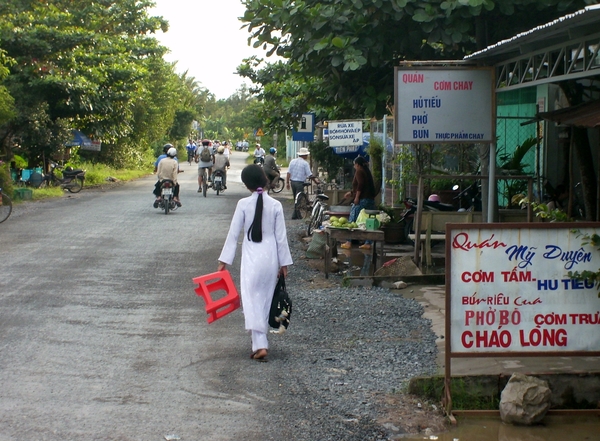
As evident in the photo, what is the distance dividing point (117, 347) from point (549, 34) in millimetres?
4971

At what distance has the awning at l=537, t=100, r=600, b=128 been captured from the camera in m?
7.90

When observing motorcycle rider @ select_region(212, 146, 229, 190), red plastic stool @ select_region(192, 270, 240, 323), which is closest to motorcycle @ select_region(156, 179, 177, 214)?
motorcycle rider @ select_region(212, 146, 229, 190)

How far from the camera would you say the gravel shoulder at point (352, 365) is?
213 inches

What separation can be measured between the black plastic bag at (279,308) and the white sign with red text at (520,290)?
6.47 ft

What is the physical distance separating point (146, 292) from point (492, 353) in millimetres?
5613

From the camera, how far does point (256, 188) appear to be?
7180mm

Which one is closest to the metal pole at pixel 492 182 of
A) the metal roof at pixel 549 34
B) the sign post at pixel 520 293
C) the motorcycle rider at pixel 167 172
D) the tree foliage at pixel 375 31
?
the metal roof at pixel 549 34

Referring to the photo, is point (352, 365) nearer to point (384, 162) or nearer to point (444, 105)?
point (444, 105)

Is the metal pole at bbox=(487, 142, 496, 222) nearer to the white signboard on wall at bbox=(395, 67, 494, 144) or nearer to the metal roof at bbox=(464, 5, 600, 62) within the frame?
the white signboard on wall at bbox=(395, 67, 494, 144)

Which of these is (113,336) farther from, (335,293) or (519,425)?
(519,425)

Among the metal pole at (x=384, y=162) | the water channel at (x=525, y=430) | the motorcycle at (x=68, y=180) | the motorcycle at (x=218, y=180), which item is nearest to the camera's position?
the water channel at (x=525, y=430)

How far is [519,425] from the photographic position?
5.45 m

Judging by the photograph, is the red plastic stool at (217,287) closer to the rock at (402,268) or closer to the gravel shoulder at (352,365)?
the gravel shoulder at (352,365)

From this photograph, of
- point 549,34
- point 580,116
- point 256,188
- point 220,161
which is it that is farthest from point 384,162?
point 256,188
